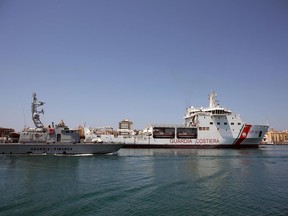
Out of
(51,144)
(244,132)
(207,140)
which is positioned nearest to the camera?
(51,144)

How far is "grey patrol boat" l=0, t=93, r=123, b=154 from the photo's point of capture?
1312 inches

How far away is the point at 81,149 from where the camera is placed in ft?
Result: 111

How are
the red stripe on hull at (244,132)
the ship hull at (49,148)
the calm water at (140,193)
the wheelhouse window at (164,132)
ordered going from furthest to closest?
the wheelhouse window at (164,132), the red stripe on hull at (244,132), the ship hull at (49,148), the calm water at (140,193)

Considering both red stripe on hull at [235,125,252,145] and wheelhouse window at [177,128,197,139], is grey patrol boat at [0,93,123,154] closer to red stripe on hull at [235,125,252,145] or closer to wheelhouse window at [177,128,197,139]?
wheelhouse window at [177,128,197,139]

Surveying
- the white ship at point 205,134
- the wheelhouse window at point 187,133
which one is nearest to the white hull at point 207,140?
the white ship at point 205,134

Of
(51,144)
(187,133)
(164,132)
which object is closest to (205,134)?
(187,133)

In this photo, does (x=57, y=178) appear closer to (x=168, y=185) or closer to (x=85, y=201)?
(x=85, y=201)

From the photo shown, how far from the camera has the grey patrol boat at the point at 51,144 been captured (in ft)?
109

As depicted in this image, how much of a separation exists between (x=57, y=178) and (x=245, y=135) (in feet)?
141

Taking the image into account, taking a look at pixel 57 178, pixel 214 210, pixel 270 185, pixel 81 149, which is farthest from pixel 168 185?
pixel 81 149

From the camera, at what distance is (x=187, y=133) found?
5466 cm

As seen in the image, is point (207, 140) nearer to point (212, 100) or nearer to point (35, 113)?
point (212, 100)

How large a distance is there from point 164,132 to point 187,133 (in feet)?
16.0

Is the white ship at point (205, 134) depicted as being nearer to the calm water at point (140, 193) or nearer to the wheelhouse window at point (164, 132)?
the wheelhouse window at point (164, 132)
